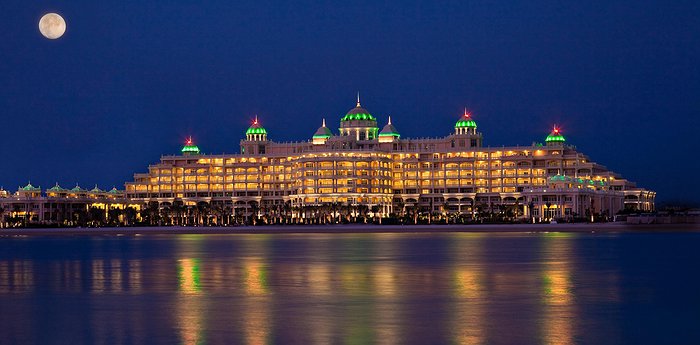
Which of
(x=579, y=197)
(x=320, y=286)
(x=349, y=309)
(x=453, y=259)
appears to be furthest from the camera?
(x=579, y=197)

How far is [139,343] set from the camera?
77.1 ft

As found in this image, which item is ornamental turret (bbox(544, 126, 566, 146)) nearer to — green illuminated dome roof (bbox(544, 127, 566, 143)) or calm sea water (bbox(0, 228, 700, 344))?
green illuminated dome roof (bbox(544, 127, 566, 143))

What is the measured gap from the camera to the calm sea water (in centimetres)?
2466

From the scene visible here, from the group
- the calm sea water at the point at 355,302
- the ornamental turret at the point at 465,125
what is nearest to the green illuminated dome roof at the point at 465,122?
the ornamental turret at the point at 465,125

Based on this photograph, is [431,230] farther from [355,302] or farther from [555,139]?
[355,302]

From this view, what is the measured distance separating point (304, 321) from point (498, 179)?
537 ft

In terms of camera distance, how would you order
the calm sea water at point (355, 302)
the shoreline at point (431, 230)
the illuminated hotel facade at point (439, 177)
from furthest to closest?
the illuminated hotel facade at point (439, 177), the shoreline at point (431, 230), the calm sea water at point (355, 302)

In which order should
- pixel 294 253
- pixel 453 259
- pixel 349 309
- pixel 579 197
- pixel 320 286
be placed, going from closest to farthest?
1. pixel 349 309
2. pixel 320 286
3. pixel 453 259
4. pixel 294 253
5. pixel 579 197

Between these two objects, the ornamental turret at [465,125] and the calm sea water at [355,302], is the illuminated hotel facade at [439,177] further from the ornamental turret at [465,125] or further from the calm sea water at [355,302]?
the calm sea water at [355,302]

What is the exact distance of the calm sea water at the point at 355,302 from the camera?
2466 cm

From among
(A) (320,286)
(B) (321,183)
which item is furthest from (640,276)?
(B) (321,183)

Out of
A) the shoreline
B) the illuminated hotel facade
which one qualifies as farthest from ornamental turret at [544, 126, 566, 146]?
the shoreline

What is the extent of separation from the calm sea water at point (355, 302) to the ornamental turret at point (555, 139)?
454 feet

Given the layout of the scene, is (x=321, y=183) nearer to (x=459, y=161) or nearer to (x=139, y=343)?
(x=459, y=161)
